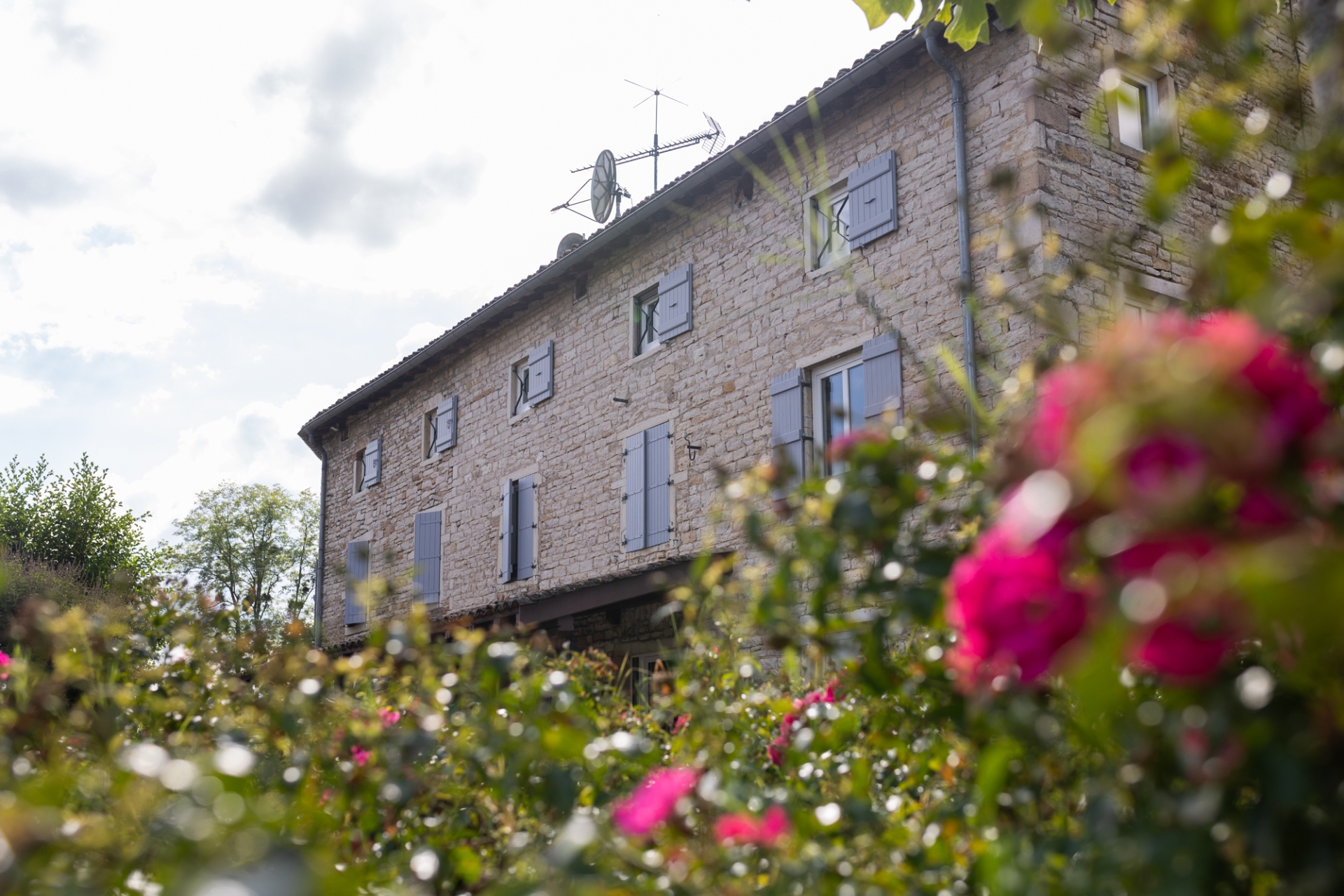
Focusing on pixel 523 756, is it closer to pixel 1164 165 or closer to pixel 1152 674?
pixel 1152 674

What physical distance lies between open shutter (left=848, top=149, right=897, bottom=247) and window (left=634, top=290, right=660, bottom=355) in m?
2.90

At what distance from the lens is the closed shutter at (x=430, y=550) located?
47.0 feet

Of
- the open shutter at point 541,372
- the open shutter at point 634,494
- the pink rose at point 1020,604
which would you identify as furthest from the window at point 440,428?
the pink rose at point 1020,604

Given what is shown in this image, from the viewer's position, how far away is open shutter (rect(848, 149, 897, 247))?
28.4 feet

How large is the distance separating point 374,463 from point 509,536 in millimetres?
4929

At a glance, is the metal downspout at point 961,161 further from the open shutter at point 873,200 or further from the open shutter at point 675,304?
the open shutter at point 675,304

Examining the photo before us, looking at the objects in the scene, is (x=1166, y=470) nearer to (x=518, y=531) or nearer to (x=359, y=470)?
(x=518, y=531)

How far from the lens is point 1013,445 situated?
1130mm

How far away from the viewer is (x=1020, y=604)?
35.9 inches

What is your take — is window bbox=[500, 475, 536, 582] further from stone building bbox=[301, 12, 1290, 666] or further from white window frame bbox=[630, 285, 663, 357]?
white window frame bbox=[630, 285, 663, 357]

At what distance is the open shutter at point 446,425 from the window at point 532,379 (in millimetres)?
1420

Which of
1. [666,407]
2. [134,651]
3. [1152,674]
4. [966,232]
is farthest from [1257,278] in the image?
[666,407]

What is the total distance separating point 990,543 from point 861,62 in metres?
8.31

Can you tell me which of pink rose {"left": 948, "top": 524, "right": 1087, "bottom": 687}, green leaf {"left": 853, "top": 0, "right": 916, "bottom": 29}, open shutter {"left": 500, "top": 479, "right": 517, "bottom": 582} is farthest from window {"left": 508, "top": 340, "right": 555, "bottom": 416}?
pink rose {"left": 948, "top": 524, "right": 1087, "bottom": 687}
